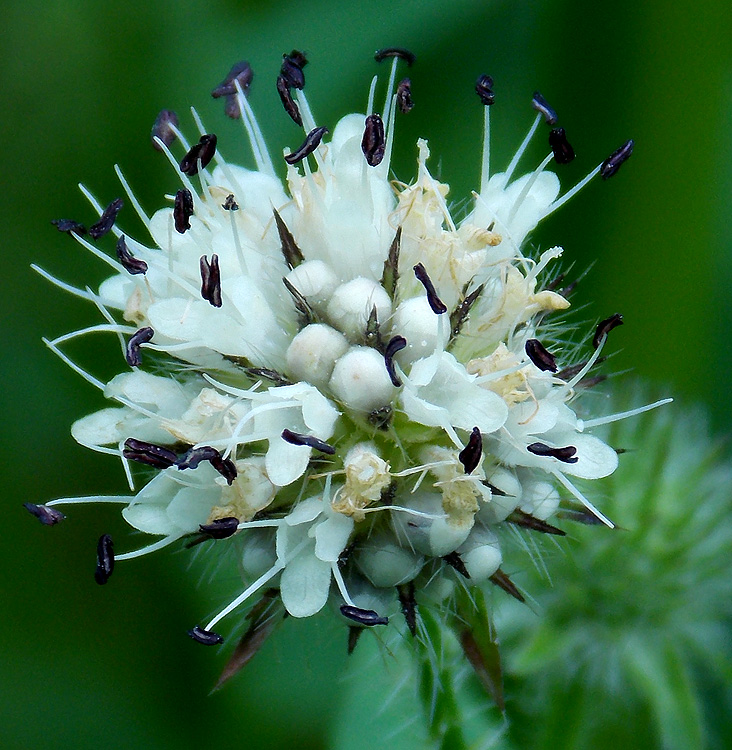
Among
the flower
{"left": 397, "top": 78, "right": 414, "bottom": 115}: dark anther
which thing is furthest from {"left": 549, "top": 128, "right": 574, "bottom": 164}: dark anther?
{"left": 397, "top": 78, "right": 414, "bottom": 115}: dark anther

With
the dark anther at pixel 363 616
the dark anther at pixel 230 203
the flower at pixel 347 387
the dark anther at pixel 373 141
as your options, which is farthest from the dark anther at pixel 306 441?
the dark anther at pixel 373 141

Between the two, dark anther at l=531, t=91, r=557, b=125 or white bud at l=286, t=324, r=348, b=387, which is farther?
dark anther at l=531, t=91, r=557, b=125

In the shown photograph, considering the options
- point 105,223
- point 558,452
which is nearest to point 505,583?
point 558,452

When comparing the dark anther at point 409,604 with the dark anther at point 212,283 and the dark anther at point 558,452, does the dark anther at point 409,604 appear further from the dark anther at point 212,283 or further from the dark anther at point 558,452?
the dark anther at point 212,283

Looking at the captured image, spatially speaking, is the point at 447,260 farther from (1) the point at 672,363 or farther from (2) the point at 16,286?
(2) the point at 16,286

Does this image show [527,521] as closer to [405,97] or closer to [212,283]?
[212,283]

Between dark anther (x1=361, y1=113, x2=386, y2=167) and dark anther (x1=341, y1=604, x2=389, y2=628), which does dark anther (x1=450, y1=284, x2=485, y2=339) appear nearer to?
dark anther (x1=361, y1=113, x2=386, y2=167)

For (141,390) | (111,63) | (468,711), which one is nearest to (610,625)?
(468,711)
